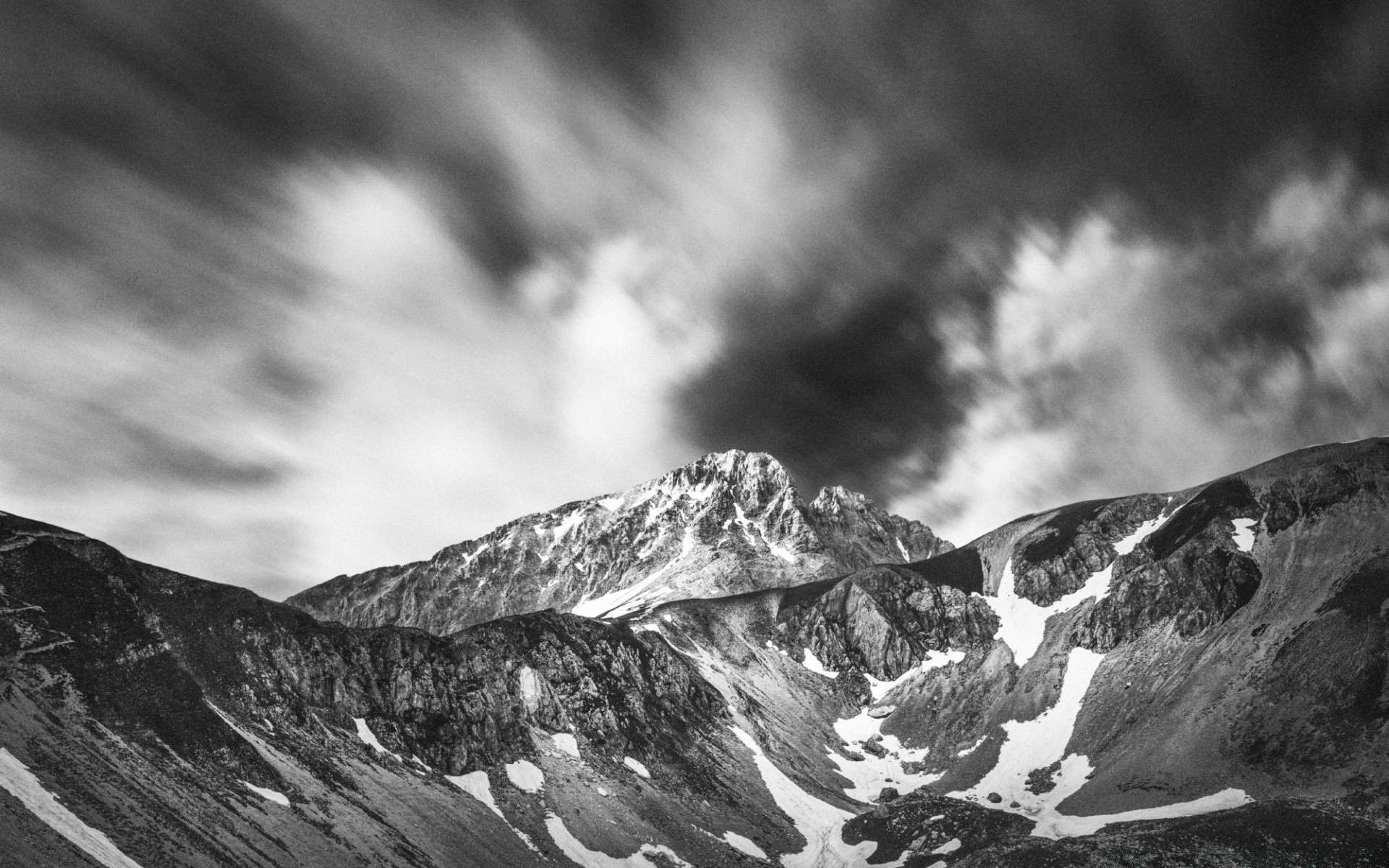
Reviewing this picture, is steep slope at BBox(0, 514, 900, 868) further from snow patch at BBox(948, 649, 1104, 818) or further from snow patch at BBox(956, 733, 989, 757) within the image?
snow patch at BBox(956, 733, 989, 757)

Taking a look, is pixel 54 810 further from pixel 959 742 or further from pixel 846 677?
pixel 846 677

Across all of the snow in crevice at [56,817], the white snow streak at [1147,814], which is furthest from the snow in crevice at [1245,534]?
the snow in crevice at [56,817]

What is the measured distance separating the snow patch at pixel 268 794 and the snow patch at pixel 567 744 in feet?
165

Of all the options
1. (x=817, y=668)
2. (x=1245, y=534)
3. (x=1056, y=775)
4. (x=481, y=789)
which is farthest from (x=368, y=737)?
(x=1245, y=534)

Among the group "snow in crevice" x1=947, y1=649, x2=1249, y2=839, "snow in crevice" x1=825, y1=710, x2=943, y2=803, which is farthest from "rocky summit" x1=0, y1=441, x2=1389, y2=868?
"snow in crevice" x1=825, y1=710, x2=943, y2=803

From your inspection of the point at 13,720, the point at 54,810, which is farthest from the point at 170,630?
the point at 54,810

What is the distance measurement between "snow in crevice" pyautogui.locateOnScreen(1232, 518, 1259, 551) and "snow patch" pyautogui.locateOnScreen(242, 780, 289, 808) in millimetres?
172378

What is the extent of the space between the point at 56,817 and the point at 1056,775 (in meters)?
134

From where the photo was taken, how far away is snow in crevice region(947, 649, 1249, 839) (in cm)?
11425

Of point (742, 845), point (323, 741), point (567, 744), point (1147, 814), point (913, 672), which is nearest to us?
point (323, 741)

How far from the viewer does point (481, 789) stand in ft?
387

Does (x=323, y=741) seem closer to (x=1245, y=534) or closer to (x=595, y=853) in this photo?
(x=595, y=853)

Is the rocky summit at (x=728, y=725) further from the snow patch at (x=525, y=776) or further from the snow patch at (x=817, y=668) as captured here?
the snow patch at (x=817, y=668)

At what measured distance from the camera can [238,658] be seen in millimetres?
112500
